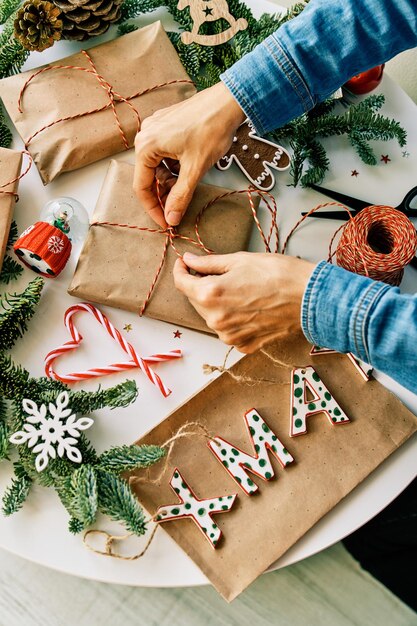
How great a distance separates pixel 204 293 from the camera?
1.07m

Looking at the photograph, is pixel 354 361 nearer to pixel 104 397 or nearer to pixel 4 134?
pixel 104 397

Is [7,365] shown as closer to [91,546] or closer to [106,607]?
[91,546]

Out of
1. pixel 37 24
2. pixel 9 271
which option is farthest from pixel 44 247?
pixel 37 24

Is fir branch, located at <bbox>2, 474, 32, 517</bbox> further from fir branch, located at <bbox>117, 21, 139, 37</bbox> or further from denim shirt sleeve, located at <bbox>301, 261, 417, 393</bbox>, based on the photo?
fir branch, located at <bbox>117, 21, 139, 37</bbox>

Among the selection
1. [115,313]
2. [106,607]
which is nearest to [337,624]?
[106,607]

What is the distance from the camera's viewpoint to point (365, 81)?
4.15 feet

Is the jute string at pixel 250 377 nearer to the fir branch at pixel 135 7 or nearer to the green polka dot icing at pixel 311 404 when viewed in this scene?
the green polka dot icing at pixel 311 404

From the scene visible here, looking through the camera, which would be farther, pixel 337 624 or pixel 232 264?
pixel 337 624

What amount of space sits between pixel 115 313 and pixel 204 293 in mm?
215

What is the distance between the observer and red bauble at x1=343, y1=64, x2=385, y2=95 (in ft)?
4.11

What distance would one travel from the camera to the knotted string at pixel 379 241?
107 centimetres

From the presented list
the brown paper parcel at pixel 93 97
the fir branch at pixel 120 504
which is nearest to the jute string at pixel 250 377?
the fir branch at pixel 120 504

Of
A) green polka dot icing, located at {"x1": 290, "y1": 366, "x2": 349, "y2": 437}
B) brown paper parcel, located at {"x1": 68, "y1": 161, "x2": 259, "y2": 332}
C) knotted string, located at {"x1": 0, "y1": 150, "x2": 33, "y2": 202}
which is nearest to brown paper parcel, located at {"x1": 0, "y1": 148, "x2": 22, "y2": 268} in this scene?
knotted string, located at {"x1": 0, "y1": 150, "x2": 33, "y2": 202}

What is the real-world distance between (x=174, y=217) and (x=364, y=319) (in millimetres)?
406
